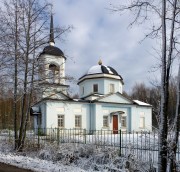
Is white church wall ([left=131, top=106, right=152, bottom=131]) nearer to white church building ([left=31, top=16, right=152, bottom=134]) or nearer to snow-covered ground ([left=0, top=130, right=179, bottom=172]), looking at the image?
white church building ([left=31, top=16, right=152, bottom=134])

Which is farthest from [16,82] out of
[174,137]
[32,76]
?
[174,137]

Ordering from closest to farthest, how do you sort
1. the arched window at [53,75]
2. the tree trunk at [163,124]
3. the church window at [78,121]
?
1. the tree trunk at [163,124]
2. the arched window at [53,75]
3. the church window at [78,121]

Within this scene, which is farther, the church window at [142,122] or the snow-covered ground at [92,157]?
the church window at [142,122]

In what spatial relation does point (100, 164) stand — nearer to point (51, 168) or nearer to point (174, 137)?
point (51, 168)

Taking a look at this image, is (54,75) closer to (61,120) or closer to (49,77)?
(49,77)

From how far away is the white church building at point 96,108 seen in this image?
29797 millimetres

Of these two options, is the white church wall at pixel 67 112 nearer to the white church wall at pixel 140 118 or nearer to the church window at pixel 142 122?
the white church wall at pixel 140 118

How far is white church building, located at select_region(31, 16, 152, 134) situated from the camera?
29.8m

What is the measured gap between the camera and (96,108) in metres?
32.4

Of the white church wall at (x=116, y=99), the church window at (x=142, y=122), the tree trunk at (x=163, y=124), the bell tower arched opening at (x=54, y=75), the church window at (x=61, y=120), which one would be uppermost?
the bell tower arched opening at (x=54, y=75)

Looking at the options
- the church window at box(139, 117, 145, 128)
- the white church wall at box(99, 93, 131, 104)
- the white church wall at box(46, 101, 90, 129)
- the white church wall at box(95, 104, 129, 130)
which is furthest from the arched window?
the church window at box(139, 117, 145, 128)

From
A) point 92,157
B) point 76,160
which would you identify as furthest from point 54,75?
point 92,157

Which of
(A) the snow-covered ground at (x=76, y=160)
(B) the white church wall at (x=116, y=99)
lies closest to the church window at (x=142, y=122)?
(B) the white church wall at (x=116, y=99)

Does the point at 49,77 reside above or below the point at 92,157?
above
